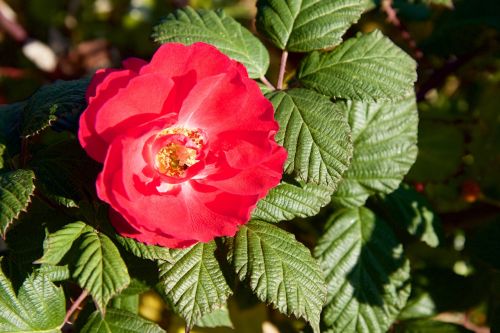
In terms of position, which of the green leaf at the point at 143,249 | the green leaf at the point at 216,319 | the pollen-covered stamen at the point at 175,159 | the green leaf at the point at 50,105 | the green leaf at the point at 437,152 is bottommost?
the green leaf at the point at 216,319

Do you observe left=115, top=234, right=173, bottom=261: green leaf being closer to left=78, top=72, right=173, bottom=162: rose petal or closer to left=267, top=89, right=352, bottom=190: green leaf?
left=78, top=72, right=173, bottom=162: rose petal

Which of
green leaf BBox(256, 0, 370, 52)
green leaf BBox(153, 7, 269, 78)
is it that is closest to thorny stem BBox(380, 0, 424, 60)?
green leaf BBox(256, 0, 370, 52)

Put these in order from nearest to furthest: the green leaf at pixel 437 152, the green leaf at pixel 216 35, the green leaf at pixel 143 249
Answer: the green leaf at pixel 143 249 < the green leaf at pixel 216 35 < the green leaf at pixel 437 152

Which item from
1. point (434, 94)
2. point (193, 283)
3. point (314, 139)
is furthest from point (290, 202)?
point (434, 94)

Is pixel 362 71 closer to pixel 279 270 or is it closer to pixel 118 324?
pixel 279 270

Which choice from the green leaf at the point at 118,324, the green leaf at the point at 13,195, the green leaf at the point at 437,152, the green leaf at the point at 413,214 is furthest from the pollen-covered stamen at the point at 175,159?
the green leaf at the point at 437,152

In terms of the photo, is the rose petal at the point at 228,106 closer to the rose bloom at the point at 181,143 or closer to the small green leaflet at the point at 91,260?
the rose bloom at the point at 181,143

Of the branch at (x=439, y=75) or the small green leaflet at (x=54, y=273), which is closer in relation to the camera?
the small green leaflet at (x=54, y=273)
